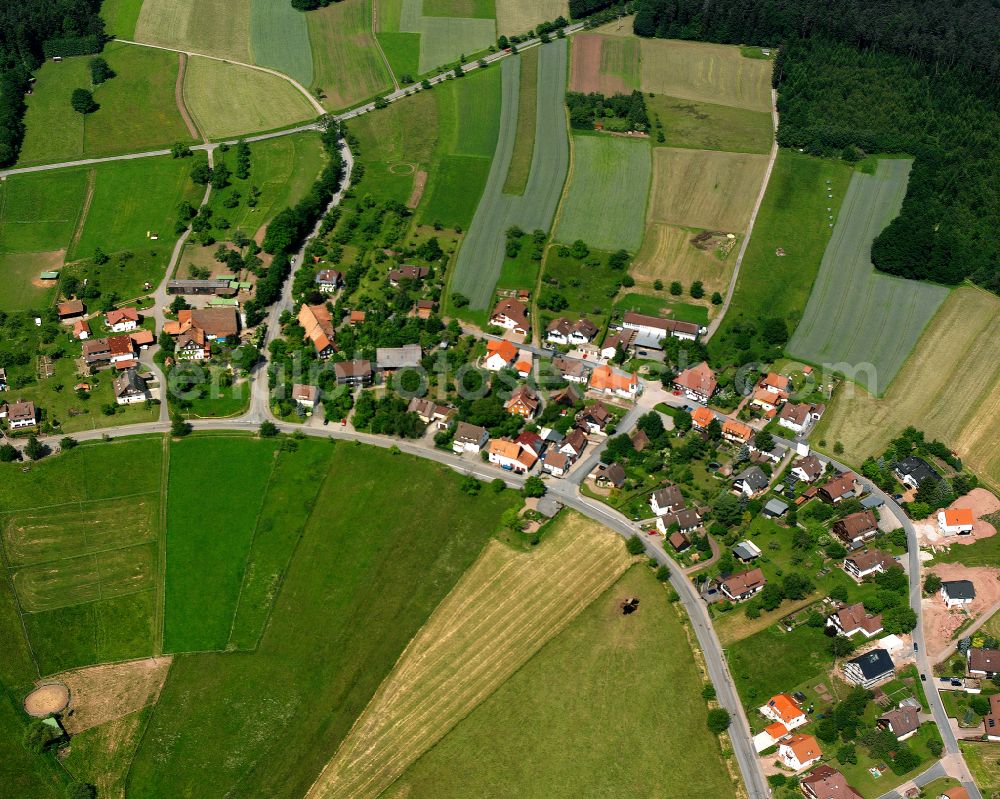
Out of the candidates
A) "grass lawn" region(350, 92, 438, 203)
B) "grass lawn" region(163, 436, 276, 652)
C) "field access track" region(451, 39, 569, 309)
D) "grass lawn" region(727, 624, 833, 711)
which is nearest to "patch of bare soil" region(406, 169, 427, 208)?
"grass lawn" region(350, 92, 438, 203)

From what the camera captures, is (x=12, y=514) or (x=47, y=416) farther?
(x=47, y=416)

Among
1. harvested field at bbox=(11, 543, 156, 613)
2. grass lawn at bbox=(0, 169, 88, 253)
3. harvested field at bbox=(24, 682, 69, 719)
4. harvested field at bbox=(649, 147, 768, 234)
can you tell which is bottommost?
harvested field at bbox=(24, 682, 69, 719)

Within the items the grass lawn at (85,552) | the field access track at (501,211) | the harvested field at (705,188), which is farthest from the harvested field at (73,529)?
the harvested field at (705,188)

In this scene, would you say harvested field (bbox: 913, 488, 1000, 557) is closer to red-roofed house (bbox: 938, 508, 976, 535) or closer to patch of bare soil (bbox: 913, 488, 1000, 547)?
patch of bare soil (bbox: 913, 488, 1000, 547)

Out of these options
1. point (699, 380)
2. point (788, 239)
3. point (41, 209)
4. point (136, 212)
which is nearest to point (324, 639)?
point (699, 380)

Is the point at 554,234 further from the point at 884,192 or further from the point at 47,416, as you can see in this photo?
the point at 47,416

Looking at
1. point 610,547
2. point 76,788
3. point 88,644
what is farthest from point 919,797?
point 88,644

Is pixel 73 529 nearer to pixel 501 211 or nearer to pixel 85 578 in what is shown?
pixel 85 578
